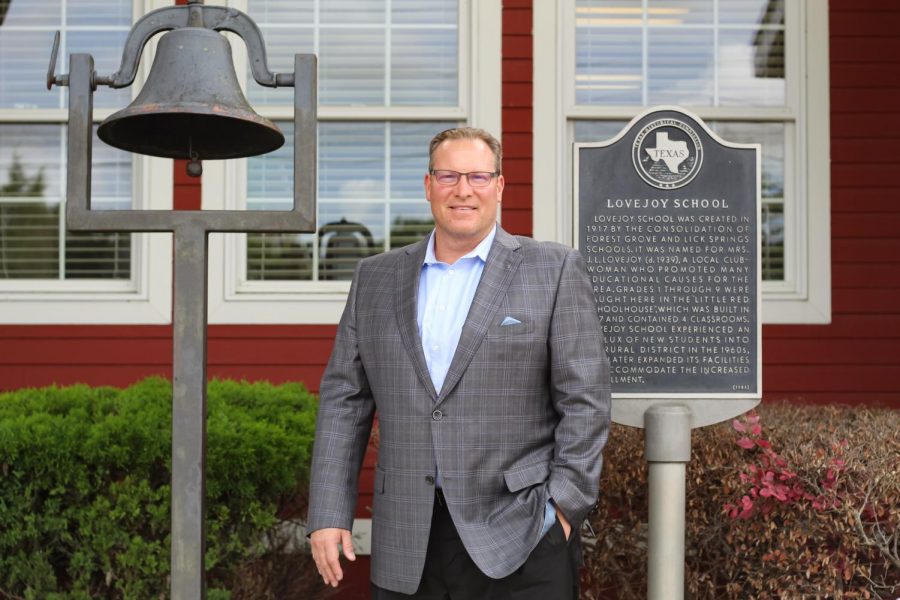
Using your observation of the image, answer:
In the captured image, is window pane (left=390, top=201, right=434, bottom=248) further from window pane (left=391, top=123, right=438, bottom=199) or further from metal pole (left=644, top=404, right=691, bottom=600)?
metal pole (left=644, top=404, right=691, bottom=600)

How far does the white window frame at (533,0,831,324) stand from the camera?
18.8 feet

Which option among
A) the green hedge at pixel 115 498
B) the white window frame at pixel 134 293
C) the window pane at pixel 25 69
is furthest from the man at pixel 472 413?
the window pane at pixel 25 69

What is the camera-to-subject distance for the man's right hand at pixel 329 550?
9.11 ft

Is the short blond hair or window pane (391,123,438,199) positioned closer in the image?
the short blond hair

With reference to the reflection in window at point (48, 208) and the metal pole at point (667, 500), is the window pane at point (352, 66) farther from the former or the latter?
the metal pole at point (667, 500)

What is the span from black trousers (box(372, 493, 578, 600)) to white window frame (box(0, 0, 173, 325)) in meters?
3.41

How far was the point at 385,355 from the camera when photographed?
9.26 feet

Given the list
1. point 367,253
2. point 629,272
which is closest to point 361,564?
point 367,253

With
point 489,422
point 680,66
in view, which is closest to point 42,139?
point 680,66

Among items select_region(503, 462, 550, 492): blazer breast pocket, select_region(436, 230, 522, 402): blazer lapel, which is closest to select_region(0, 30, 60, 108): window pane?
select_region(436, 230, 522, 402): blazer lapel

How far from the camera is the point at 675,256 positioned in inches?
136

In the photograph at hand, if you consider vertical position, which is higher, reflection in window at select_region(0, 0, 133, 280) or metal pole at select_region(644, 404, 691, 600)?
reflection in window at select_region(0, 0, 133, 280)

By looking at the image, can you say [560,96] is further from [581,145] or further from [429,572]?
Result: [429,572]

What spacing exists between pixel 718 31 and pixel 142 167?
11.3 ft
